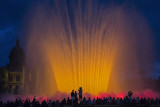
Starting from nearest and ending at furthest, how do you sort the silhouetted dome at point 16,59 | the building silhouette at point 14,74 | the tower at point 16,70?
the building silhouette at point 14,74
the tower at point 16,70
the silhouetted dome at point 16,59

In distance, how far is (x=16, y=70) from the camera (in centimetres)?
10206

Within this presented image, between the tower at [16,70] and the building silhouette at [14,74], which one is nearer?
the building silhouette at [14,74]

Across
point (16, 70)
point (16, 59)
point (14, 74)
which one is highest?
point (16, 59)

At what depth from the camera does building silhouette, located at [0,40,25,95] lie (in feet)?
320

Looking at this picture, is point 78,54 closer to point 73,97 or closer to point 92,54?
point 92,54

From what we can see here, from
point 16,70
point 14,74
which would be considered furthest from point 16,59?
point 14,74

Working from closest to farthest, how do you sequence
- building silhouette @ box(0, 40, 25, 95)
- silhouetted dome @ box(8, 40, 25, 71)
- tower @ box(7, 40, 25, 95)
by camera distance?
building silhouette @ box(0, 40, 25, 95), tower @ box(7, 40, 25, 95), silhouetted dome @ box(8, 40, 25, 71)

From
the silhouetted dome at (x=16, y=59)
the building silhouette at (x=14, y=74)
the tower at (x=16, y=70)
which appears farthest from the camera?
the silhouetted dome at (x=16, y=59)

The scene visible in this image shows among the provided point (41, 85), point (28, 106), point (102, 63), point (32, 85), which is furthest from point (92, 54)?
point (32, 85)

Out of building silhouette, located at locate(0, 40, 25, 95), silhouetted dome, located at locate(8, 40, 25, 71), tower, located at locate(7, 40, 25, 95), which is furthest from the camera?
silhouetted dome, located at locate(8, 40, 25, 71)

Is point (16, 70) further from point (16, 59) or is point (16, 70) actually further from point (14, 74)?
point (16, 59)

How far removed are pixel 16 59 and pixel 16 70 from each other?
6416 mm

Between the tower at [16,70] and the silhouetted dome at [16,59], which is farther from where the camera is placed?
the silhouetted dome at [16,59]

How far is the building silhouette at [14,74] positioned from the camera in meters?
97.5
